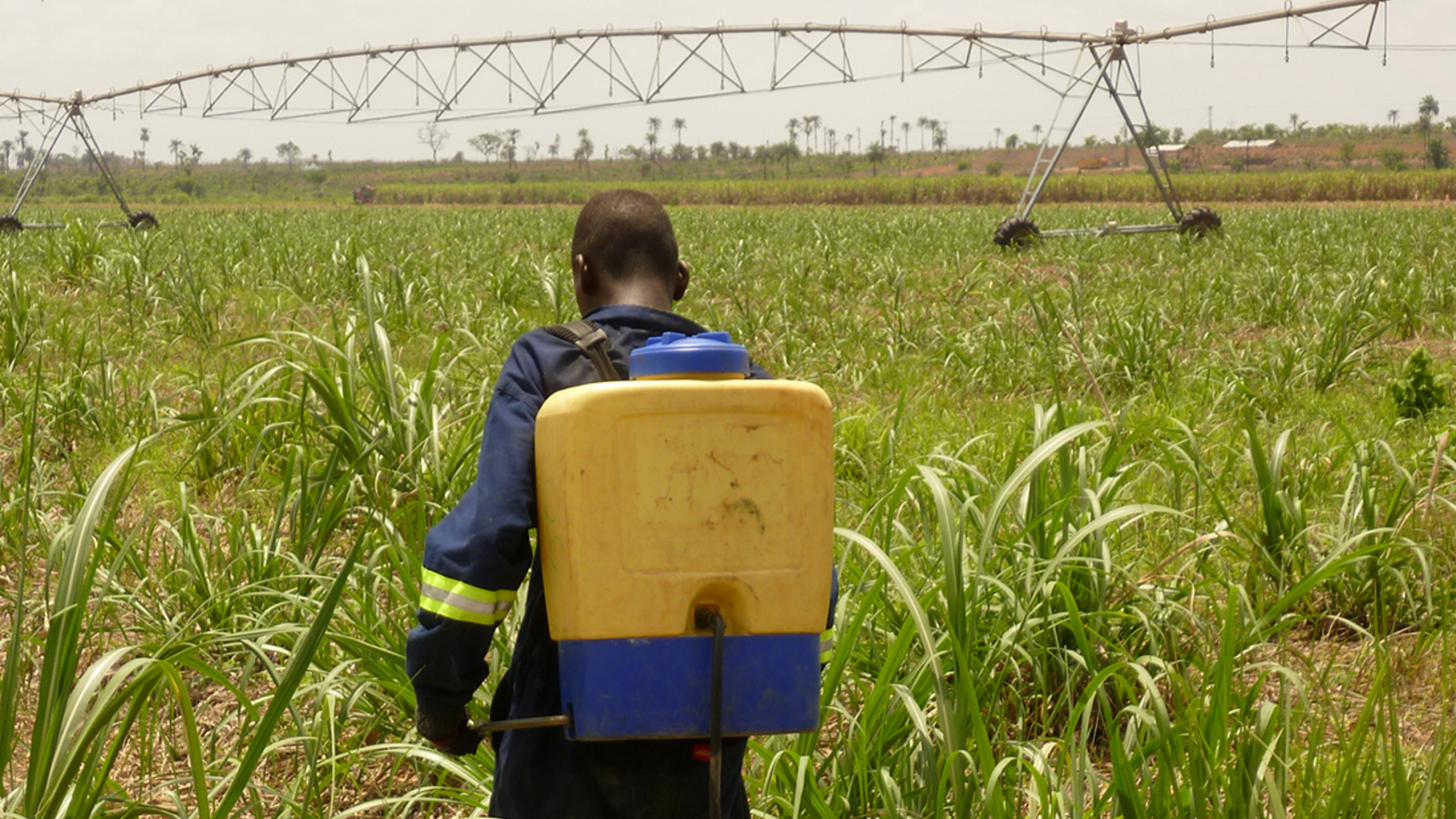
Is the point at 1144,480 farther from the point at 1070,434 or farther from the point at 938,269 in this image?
the point at 938,269

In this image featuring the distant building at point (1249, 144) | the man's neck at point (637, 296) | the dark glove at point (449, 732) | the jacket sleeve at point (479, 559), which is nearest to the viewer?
the jacket sleeve at point (479, 559)

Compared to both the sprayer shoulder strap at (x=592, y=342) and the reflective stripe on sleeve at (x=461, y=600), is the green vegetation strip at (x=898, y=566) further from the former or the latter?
the sprayer shoulder strap at (x=592, y=342)

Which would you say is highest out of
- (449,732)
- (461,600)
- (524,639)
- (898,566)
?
(461,600)

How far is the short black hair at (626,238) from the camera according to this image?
164cm

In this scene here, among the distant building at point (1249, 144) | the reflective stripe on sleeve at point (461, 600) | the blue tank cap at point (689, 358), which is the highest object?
the distant building at point (1249, 144)

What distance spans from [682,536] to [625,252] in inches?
21.5

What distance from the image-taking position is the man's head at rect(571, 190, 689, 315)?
164 centimetres

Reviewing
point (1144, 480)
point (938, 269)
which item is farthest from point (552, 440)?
point (938, 269)

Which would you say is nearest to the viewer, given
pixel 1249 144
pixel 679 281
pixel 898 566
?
pixel 679 281

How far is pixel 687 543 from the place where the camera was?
50.4 inches

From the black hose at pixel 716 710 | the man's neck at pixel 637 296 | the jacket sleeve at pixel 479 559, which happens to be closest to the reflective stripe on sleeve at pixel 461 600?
the jacket sleeve at pixel 479 559

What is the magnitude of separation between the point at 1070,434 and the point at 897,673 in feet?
2.20

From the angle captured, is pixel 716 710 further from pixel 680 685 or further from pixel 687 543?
pixel 687 543

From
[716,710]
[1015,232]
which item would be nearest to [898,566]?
[716,710]
